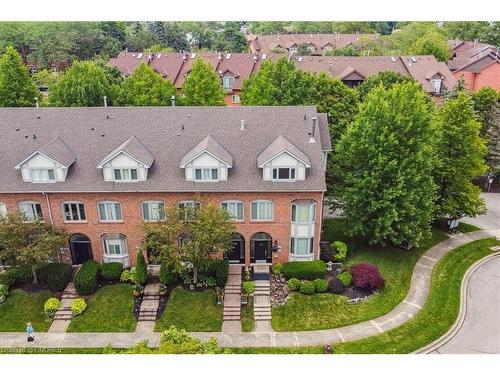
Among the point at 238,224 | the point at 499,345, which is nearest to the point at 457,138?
the point at 499,345

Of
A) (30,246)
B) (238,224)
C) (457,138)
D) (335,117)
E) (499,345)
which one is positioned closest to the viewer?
(499,345)

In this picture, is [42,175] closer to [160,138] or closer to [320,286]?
[160,138]

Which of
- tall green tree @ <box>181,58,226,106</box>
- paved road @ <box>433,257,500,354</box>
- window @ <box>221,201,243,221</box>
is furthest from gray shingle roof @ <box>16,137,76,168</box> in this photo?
paved road @ <box>433,257,500,354</box>

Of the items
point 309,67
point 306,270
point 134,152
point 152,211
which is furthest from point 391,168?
point 309,67

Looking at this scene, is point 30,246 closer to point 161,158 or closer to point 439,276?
point 161,158

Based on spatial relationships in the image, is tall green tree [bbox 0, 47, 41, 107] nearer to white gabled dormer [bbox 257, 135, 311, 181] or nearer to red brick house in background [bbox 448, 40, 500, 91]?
white gabled dormer [bbox 257, 135, 311, 181]

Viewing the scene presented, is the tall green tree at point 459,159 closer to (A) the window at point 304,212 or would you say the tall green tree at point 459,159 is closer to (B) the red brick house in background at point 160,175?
(B) the red brick house in background at point 160,175
